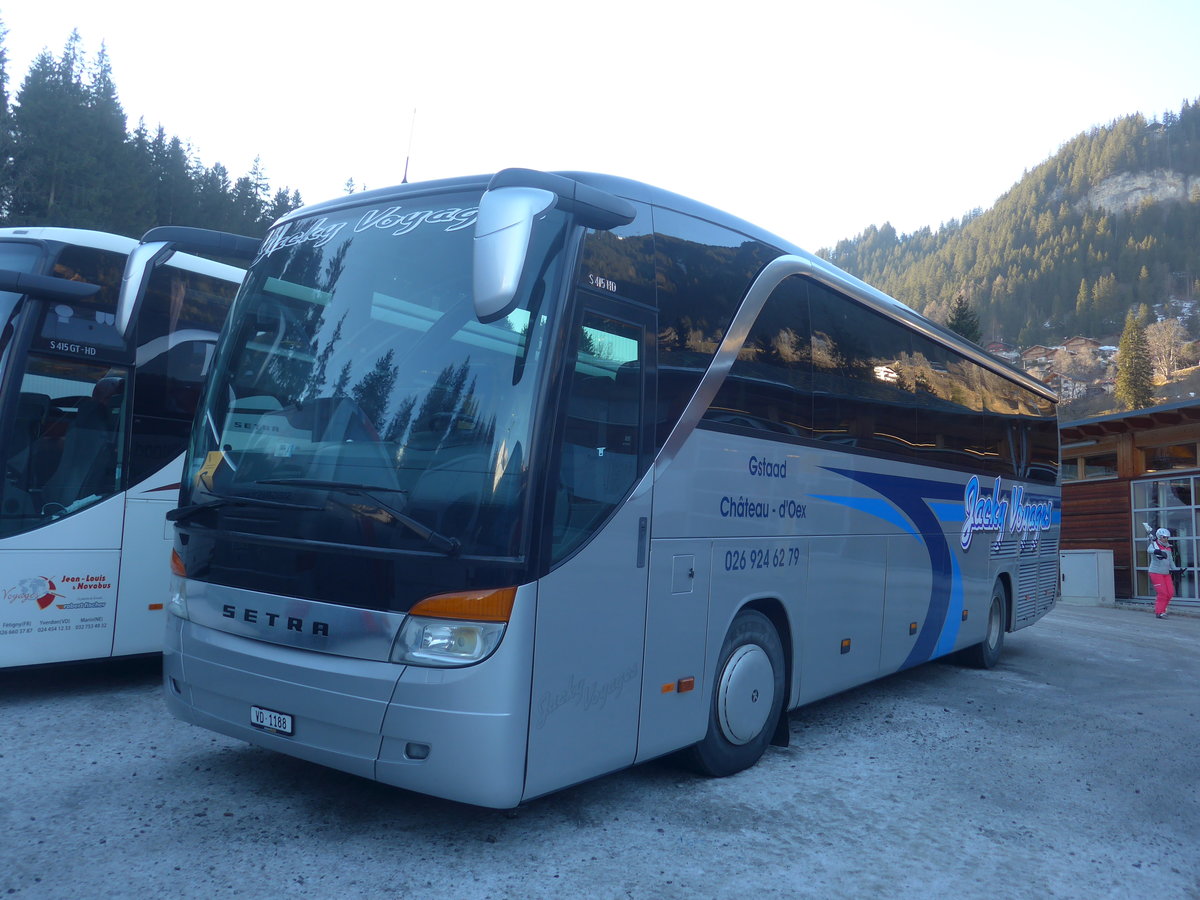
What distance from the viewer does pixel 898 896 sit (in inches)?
160

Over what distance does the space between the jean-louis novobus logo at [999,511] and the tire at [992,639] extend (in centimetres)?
76

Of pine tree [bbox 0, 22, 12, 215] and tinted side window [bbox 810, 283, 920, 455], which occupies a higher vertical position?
pine tree [bbox 0, 22, 12, 215]

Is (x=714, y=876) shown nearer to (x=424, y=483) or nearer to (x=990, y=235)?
(x=424, y=483)

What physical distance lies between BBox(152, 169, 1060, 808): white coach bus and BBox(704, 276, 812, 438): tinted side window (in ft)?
0.09

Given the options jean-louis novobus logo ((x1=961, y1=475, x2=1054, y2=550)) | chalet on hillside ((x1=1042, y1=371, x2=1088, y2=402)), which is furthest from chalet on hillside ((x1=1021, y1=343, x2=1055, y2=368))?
jean-louis novobus logo ((x1=961, y1=475, x2=1054, y2=550))

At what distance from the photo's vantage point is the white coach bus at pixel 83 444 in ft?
21.2

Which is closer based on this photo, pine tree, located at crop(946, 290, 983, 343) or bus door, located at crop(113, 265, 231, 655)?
bus door, located at crop(113, 265, 231, 655)

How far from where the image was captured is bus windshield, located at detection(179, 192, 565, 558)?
3951mm

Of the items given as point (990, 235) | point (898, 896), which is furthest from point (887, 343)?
point (990, 235)

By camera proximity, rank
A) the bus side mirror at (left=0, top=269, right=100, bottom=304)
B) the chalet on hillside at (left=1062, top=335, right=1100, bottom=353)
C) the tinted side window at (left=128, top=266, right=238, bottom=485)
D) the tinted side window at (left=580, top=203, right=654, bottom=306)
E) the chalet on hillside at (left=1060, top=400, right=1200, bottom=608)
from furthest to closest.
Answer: the chalet on hillside at (left=1062, top=335, right=1100, bottom=353) → the chalet on hillside at (left=1060, top=400, right=1200, bottom=608) → the tinted side window at (left=128, top=266, right=238, bottom=485) → the bus side mirror at (left=0, top=269, right=100, bottom=304) → the tinted side window at (left=580, top=203, right=654, bottom=306)

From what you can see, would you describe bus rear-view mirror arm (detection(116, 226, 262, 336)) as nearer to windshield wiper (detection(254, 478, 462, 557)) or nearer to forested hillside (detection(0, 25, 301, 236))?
windshield wiper (detection(254, 478, 462, 557))

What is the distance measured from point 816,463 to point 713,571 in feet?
5.30

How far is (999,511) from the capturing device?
10.3 meters

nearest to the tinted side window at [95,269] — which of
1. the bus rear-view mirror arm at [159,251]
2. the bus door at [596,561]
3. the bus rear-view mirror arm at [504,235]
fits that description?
the bus rear-view mirror arm at [159,251]
